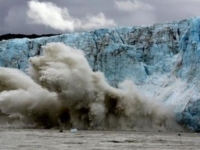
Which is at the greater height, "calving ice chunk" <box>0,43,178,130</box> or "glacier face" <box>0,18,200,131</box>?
"glacier face" <box>0,18,200,131</box>

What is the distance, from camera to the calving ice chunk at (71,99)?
3919cm

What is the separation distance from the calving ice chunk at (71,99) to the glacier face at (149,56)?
152cm

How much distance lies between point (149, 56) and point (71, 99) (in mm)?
9179

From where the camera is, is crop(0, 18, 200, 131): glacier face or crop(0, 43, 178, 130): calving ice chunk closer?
crop(0, 43, 178, 130): calving ice chunk

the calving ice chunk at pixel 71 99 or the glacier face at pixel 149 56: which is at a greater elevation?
the glacier face at pixel 149 56

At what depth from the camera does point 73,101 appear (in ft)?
129

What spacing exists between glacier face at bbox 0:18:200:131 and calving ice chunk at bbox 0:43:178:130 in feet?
5.00

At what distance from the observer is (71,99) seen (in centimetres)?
3900

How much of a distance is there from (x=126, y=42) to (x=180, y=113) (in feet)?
30.6

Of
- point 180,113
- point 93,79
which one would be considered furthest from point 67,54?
point 180,113

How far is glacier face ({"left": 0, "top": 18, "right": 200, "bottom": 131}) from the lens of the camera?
40875 millimetres

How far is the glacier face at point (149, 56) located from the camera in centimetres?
4088

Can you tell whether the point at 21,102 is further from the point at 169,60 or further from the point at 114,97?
the point at 169,60

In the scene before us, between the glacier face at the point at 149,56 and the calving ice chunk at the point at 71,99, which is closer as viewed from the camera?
the calving ice chunk at the point at 71,99
